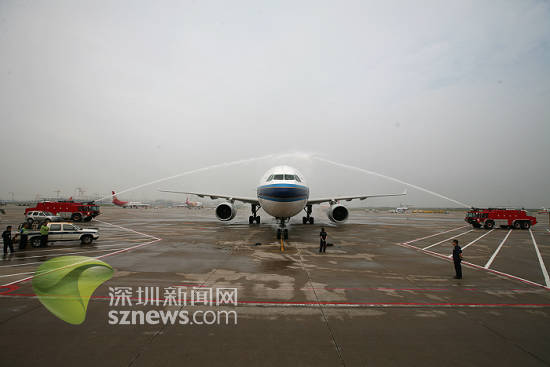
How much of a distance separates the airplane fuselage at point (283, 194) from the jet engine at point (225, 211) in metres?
5.64

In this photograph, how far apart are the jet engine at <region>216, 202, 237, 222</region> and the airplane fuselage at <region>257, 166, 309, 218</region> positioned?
5637 mm

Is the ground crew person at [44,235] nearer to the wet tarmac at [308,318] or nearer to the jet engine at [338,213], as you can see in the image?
the wet tarmac at [308,318]

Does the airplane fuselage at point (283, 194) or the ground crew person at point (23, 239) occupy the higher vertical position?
the airplane fuselage at point (283, 194)

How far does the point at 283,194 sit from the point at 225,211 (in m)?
8.83

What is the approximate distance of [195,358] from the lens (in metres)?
3.71

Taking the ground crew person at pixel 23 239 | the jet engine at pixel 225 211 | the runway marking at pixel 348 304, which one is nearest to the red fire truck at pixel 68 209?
the ground crew person at pixel 23 239

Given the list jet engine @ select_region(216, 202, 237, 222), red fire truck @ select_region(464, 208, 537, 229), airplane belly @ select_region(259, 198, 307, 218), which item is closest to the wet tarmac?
airplane belly @ select_region(259, 198, 307, 218)

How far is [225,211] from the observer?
21.6 m

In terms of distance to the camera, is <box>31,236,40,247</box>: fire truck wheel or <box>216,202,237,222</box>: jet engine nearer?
<box>31,236,40,247</box>: fire truck wheel

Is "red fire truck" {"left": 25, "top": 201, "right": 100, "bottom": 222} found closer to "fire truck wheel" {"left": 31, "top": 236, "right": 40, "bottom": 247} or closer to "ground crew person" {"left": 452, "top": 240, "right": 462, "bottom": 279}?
"fire truck wheel" {"left": 31, "top": 236, "right": 40, "bottom": 247}

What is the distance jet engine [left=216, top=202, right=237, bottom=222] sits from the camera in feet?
70.1

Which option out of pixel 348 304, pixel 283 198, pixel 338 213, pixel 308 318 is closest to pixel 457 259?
pixel 348 304

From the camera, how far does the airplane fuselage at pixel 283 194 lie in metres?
14.7

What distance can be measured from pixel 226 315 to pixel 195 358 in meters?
1.52
